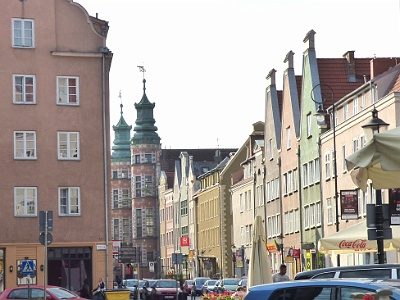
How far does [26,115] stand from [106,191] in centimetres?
557

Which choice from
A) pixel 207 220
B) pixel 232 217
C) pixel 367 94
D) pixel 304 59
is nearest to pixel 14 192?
pixel 367 94

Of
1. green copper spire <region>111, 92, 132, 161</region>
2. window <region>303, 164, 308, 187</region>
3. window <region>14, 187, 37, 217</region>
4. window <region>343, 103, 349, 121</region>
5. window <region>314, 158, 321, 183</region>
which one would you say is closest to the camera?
window <region>14, 187, 37, 217</region>

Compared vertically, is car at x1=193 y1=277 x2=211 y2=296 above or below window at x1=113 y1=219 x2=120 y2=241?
below

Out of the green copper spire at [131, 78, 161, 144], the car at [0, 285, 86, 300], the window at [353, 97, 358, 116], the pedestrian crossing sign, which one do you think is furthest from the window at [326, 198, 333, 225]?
the green copper spire at [131, 78, 161, 144]

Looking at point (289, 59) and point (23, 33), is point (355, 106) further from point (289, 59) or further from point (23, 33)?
point (23, 33)

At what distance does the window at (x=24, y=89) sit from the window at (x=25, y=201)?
4.44 m

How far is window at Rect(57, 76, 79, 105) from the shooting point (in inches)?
2237

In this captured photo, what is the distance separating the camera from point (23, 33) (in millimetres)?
56500

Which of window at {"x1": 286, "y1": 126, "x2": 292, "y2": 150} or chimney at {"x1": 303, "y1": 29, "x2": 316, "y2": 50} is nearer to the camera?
chimney at {"x1": 303, "y1": 29, "x2": 316, "y2": 50}

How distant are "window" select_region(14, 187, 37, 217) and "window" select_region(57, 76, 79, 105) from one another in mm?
4762

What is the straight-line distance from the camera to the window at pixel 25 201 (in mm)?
55344

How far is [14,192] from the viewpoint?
55438 millimetres

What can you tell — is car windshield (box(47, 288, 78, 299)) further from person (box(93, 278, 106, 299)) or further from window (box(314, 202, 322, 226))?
window (box(314, 202, 322, 226))

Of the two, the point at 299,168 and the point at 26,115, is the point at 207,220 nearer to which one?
the point at 299,168
